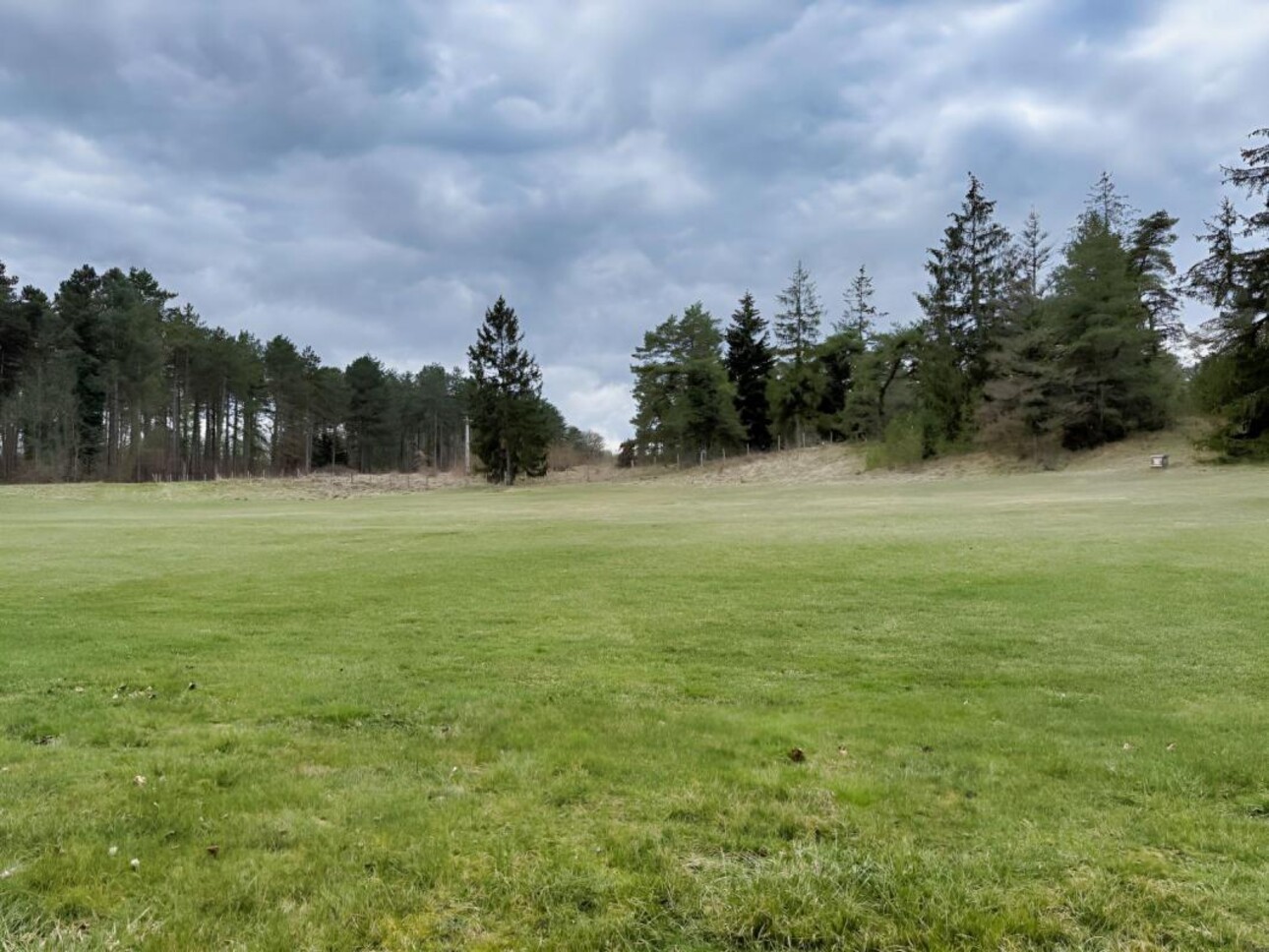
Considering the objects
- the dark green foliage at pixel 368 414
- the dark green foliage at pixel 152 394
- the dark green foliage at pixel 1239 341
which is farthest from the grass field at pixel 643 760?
the dark green foliage at pixel 368 414

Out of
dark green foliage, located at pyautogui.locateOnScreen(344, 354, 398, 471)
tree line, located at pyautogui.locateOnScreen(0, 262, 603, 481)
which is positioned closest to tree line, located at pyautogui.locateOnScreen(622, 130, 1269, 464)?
tree line, located at pyautogui.locateOnScreen(0, 262, 603, 481)

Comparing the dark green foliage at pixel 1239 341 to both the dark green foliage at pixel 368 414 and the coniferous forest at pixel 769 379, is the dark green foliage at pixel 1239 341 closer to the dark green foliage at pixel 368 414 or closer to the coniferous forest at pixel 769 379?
the coniferous forest at pixel 769 379

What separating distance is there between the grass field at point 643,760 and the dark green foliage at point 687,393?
52.7 m

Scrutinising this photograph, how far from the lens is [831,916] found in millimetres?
2990

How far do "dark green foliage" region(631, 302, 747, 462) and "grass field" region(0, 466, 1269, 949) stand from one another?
5268 centimetres

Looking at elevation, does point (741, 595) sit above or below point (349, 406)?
below

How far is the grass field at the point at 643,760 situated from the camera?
306 centimetres

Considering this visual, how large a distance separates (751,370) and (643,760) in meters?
71.0

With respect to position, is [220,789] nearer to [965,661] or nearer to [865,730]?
[865,730]

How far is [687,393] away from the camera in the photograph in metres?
65.6

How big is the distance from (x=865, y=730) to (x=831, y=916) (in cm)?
272

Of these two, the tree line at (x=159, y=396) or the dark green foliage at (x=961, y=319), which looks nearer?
the dark green foliage at (x=961, y=319)

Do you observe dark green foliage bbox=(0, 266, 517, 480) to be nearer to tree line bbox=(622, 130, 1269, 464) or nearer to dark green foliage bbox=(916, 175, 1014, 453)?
tree line bbox=(622, 130, 1269, 464)

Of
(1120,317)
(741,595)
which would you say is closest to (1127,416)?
(1120,317)
